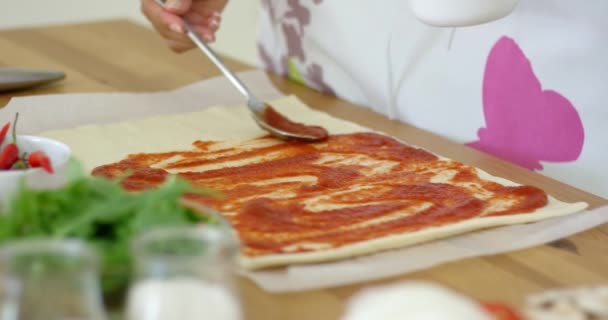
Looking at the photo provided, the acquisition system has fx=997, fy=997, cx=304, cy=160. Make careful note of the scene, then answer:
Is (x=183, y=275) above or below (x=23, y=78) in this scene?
above

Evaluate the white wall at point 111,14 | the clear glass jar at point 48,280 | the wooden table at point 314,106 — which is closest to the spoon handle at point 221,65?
the wooden table at point 314,106

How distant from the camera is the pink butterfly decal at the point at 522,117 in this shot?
1.23 metres

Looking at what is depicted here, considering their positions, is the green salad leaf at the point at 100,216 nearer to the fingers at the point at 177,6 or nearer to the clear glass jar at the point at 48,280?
the clear glass jar at the point at 48,280

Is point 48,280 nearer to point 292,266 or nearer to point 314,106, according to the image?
point 292,266

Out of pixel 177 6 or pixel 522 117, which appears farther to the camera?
pixel 177 6

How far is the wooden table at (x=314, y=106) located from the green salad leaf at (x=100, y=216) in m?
0.14

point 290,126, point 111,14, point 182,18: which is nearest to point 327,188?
point 290,126

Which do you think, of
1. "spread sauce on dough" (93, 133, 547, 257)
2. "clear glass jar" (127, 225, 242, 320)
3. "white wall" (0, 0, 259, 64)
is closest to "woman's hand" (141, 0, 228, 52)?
"spread sauce on dough" (93, 133, 547, 257)

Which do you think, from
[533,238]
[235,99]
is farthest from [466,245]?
[235,99]

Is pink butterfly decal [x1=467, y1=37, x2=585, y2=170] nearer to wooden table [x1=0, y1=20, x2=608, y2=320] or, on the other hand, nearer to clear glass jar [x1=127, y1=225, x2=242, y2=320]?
wooden table [x1=0, y1=20, x2=608, y2=320]

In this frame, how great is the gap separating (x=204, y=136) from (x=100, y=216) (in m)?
0.60

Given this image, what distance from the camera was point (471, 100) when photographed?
1349 mm

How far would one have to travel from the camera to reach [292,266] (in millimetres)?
879

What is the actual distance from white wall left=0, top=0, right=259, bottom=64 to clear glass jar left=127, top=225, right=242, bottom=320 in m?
2.05
